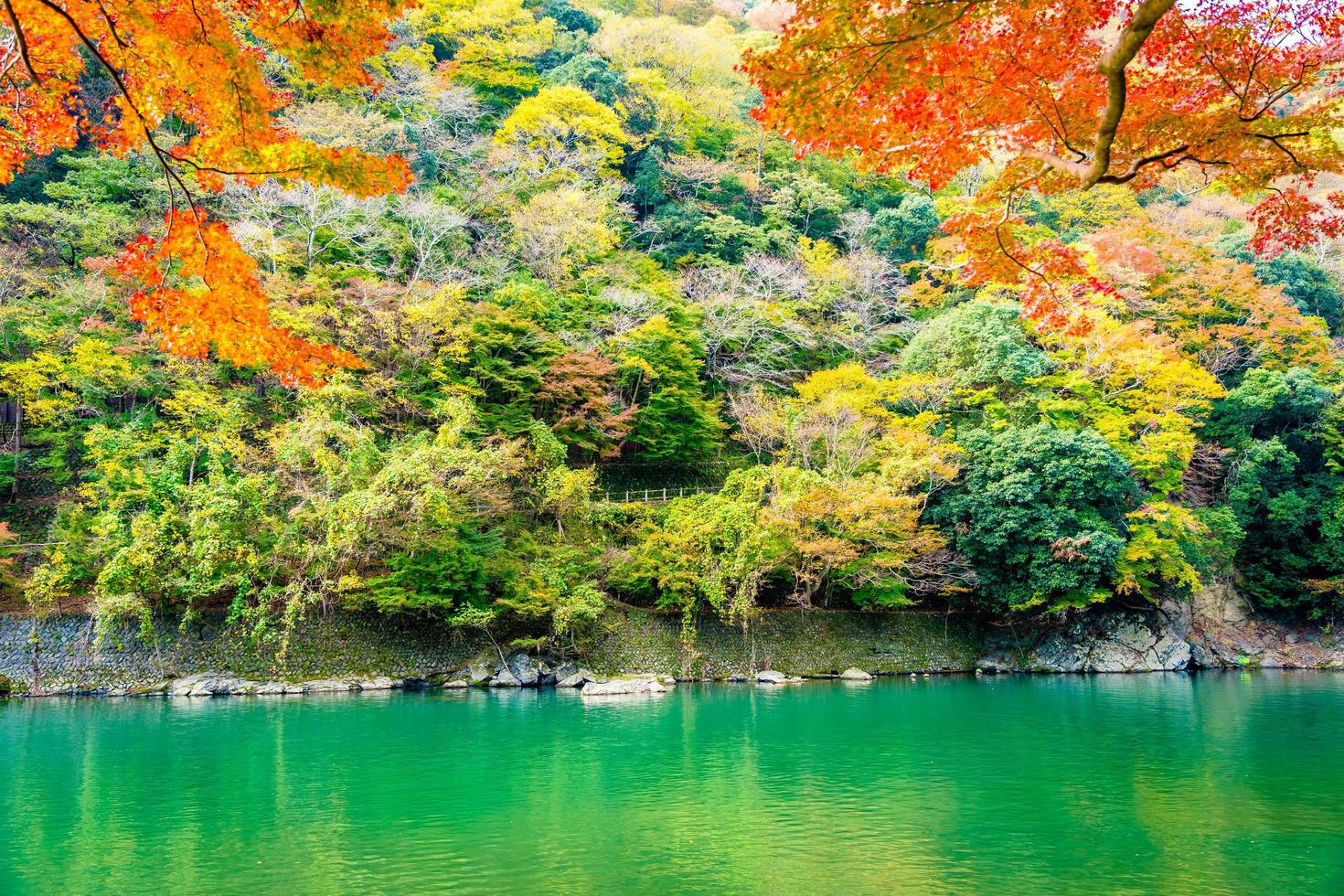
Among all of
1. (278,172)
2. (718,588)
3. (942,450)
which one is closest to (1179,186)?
(942,450)

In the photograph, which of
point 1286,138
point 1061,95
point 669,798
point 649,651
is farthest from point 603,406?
point 1286,138

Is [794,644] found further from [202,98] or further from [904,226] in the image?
[904,226]

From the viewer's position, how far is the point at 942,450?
65.7 ft

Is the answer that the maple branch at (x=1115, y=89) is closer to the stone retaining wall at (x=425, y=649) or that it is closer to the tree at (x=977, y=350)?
the stone retaining wall at (x=425, y=649)

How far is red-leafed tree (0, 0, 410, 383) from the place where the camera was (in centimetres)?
527

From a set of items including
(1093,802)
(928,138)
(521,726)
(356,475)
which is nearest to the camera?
(928,138)

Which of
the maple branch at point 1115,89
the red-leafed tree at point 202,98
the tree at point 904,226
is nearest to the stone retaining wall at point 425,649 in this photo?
the red-leafed tree at point 202,98

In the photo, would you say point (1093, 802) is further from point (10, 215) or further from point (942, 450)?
point (10, 215)

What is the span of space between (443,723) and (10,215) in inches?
638

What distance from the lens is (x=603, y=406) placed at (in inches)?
823

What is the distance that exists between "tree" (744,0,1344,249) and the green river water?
16.7 feet

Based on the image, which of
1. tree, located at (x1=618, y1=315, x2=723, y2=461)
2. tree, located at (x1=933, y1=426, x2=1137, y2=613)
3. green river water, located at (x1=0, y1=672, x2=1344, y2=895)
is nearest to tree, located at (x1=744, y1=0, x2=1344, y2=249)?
green river water, located at (x1=0, y1=672, x2=1344, y2=895)

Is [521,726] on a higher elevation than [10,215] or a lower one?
lower

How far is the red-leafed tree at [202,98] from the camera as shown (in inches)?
207
